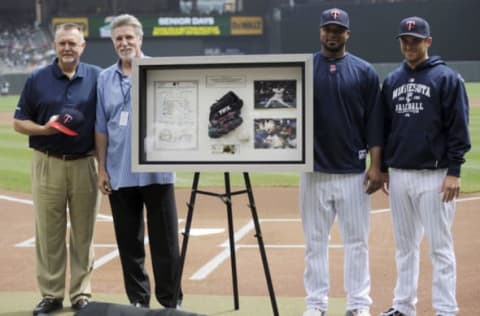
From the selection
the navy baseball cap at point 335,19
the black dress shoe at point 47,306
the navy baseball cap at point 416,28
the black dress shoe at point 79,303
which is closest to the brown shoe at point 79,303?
the black dress shoe at point 79,303

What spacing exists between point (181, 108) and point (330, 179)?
3.30 ft

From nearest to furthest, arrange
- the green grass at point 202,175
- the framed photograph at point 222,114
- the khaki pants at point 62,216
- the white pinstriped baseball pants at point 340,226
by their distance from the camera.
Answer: the framed photograph at point 222,114 → the white pinstriped baseball pants at point 340,226 → the khaki pants at point 62,216 → the green grass at point 202,175

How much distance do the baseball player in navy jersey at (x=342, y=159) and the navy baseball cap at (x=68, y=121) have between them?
1.44 m

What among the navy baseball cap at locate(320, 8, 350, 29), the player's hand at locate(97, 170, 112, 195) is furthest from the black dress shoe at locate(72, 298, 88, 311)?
the navy baseball cap at locate(320, 8, 350, 29)

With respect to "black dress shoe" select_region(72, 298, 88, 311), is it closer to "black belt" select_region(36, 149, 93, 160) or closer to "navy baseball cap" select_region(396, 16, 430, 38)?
"black belt" select_region(36, 149, 93, 160)

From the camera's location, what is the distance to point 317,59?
189 inches

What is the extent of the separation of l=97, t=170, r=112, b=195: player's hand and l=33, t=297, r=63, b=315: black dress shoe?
90 centimetres

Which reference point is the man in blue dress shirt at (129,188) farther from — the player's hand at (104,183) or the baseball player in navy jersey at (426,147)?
the baseball player in navy jersey at (426,147)

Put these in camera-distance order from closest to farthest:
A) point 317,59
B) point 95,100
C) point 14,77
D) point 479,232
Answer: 1. point 317,59
2. point 95,100
3. point 479,232
4. point 14,77

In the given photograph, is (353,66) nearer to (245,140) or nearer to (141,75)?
(245,140)

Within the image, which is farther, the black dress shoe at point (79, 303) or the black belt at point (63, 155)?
the black dress shoe at point (79, 303)

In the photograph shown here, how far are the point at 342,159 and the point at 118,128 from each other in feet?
4.53

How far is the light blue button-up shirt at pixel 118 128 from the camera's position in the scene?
491cm

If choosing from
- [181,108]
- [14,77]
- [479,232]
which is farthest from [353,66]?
[14,77]
